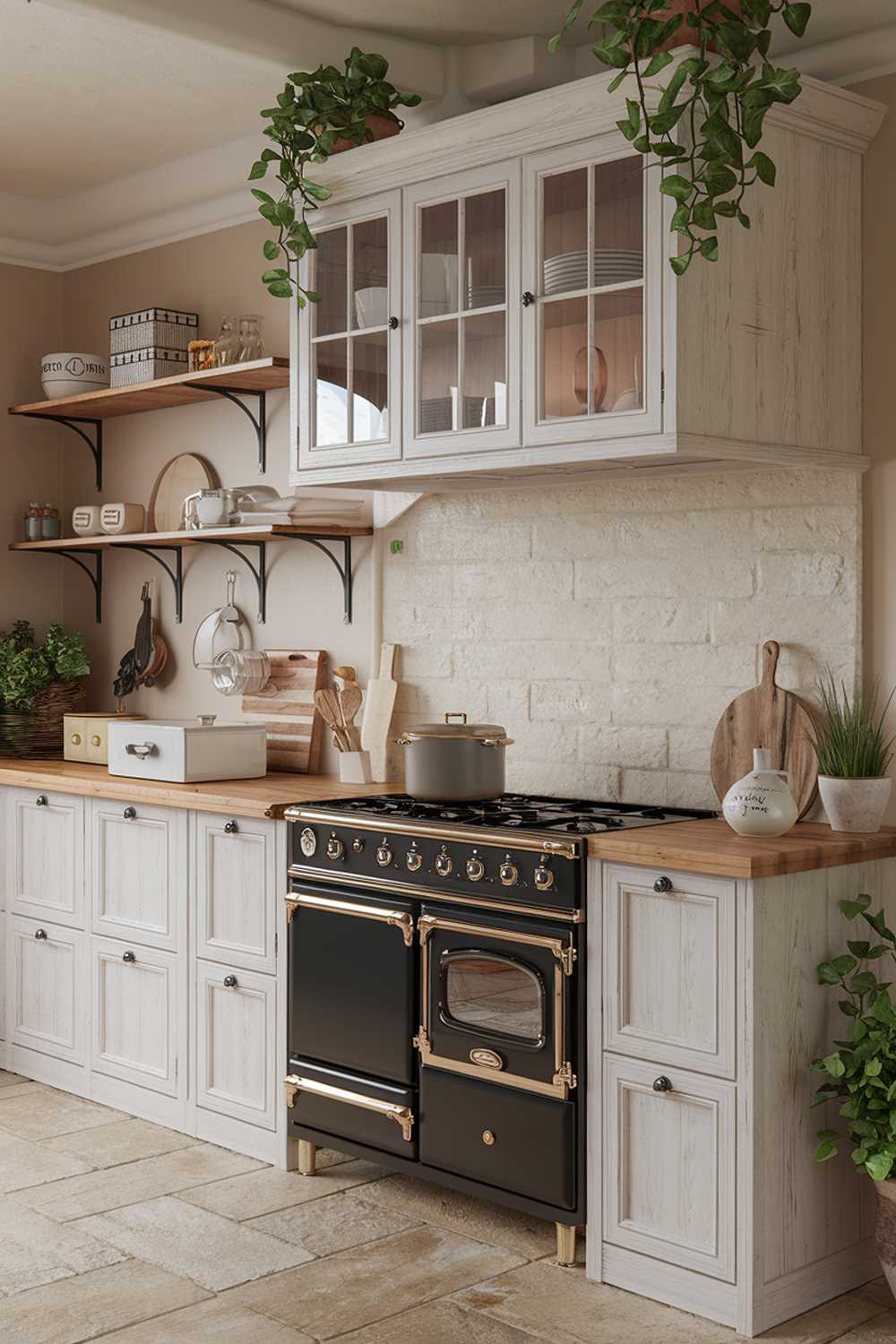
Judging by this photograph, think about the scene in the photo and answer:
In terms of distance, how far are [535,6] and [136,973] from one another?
264cm

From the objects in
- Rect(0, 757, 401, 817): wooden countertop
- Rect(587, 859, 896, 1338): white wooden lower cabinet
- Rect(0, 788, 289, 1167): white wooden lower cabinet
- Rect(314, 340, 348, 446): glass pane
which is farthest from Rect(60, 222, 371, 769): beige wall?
Rect(587, 859, 896, 1338): white wooden lower cabinet

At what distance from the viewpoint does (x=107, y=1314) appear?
114 inches

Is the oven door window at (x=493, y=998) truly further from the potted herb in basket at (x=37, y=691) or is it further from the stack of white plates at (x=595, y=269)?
the potted herb in basket at (x=37, y=691)

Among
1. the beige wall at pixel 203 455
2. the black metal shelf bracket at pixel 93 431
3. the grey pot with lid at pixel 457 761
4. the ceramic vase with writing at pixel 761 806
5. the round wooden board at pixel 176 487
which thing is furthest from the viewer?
the black metal shelf bracket at pixel 93 431

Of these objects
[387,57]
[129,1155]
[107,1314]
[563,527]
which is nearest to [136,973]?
[129,1155]

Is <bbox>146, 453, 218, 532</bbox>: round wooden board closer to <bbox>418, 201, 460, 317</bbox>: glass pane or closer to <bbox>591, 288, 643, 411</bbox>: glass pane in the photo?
<bbox>418, 201, 460, 317</bbox>: glass pane

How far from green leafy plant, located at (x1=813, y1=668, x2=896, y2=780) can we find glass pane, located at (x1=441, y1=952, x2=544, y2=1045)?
0.77 m

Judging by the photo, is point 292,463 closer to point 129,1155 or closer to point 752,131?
point 752,131

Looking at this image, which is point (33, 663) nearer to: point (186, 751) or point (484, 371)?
point (186, 751)

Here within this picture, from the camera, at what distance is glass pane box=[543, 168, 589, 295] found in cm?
316

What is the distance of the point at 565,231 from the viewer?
126 inches

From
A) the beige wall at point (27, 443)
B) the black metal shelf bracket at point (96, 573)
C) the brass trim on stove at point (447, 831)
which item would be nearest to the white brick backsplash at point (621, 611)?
the brass trim on stove at point (447, 831)

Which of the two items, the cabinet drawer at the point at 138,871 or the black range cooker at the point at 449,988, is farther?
the cabinet drawer at the point at 138,871

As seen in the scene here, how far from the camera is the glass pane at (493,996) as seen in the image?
312cm
